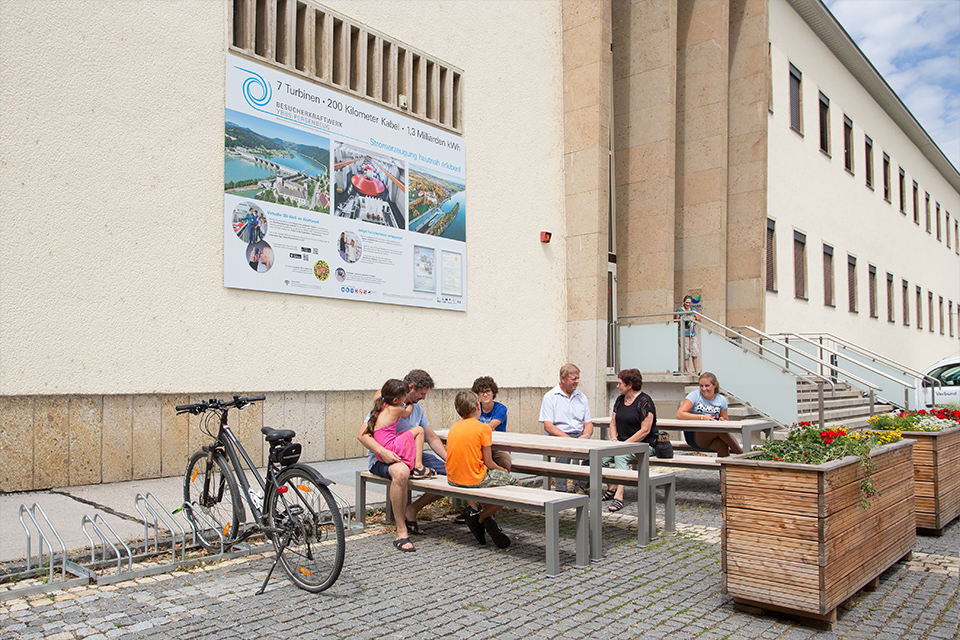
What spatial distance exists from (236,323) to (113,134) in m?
2.55

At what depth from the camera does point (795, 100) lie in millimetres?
23547

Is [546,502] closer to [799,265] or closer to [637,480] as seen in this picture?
[637,480]

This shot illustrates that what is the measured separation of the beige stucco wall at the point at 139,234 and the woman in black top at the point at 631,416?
4.31m

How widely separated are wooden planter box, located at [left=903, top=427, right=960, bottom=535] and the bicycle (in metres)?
5.12

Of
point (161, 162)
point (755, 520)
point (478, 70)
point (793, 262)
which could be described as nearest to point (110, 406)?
point (161, 162)

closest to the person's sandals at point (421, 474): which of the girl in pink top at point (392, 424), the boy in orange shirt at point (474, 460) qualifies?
the girl in pink top at point (392, 424)

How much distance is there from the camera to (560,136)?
1511 centimetres

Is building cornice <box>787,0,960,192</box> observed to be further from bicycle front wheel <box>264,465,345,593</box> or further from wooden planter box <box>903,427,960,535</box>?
bicycle front wheel <box>264,465,345,593</box>

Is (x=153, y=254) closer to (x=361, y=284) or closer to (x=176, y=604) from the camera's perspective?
(x=361, y=284)

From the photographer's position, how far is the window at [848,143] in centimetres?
2795

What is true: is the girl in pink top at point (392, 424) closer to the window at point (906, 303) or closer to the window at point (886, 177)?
the window at point (886, 177)

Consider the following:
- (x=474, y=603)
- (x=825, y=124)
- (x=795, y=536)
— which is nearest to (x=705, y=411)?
(x=795, y=536)

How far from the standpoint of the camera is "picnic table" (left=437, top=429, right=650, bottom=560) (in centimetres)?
580

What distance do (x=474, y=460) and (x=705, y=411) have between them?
4320 mm
